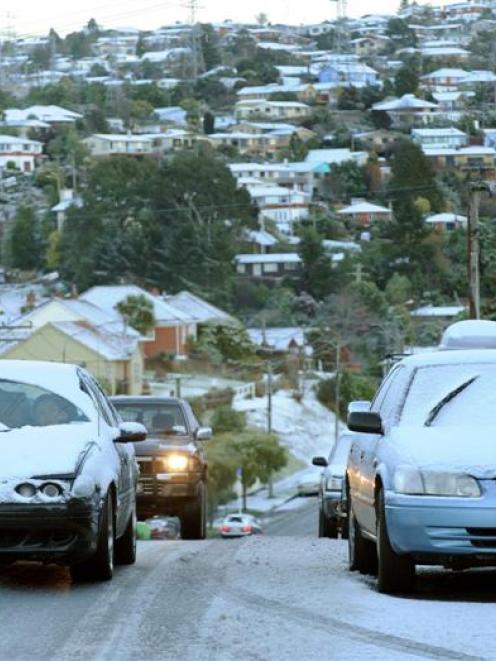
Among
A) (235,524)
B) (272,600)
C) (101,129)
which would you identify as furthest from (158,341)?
(101,129)

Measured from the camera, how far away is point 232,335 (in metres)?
94.4

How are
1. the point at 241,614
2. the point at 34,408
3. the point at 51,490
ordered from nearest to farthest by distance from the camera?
the point at 241,614, the point at 51,490, the point at 34,408

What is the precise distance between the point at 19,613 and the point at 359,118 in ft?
581

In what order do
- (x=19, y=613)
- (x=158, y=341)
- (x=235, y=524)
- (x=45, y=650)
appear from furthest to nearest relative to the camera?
(x=158, y=341)
(x=235, y=524)
(x=19, y=613)
(x=45, y=650)

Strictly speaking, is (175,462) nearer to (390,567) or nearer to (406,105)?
(390,567)

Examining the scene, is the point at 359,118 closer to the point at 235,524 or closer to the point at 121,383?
the point at 121,383

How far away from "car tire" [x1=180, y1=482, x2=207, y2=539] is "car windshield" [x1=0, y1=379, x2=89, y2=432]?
29.1 feet

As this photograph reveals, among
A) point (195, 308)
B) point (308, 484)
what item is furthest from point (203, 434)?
point (195, 308)

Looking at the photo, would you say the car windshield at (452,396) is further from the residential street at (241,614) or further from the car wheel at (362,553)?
the car wheel at (362,553)

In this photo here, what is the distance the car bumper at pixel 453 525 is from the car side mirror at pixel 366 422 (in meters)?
1.16

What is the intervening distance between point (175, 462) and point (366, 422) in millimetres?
9435

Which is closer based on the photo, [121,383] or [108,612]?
[108,612]

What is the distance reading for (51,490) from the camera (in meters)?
13.3

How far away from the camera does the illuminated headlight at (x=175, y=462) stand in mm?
23094
